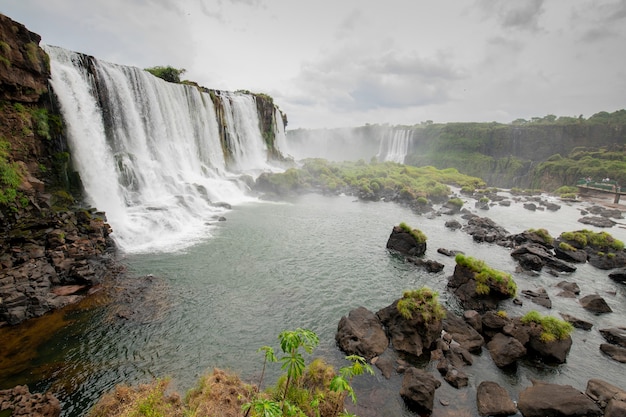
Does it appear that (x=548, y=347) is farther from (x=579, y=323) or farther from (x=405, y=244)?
(x=405, y=244)

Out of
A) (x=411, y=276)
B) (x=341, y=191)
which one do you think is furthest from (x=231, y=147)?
(x=411, y=276)

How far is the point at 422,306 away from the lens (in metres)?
11.0

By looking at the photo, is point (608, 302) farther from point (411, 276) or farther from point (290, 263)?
point (290, 263)

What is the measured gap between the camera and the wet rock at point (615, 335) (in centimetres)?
1199

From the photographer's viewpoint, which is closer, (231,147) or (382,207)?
(382,207)

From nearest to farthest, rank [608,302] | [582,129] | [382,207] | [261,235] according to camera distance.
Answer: [608,302], [261,235], [382,207], [582,129]

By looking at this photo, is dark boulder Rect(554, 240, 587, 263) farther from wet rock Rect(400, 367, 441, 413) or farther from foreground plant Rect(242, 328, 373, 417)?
foreground plant Rect(242, 328, 373, 417)

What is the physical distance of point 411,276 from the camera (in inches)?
683

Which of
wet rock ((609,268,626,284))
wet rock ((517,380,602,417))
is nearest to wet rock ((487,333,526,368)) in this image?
wet rock ((517,380,602,417))

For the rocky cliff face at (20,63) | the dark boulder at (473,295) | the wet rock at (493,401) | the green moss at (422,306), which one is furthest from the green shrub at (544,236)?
the rocky cliff face at (20,63)

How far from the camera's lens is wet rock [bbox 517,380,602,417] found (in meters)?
8.02

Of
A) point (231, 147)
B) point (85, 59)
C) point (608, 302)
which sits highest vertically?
point (85, 59)

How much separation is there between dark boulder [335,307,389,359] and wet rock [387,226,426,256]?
9625mm

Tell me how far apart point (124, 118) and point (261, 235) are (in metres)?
17.2
